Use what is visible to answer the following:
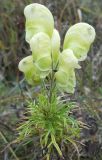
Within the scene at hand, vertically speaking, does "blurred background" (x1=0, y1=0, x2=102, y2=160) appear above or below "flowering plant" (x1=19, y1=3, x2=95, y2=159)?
below

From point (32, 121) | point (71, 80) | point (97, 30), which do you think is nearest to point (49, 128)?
point (32, 121)

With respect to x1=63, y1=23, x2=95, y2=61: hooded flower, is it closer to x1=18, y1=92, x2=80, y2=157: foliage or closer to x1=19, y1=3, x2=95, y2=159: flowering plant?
x1=19, y1=3, x2=95, y2=159: flowering plant

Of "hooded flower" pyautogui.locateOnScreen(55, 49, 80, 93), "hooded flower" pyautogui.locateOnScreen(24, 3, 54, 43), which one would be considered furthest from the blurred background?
"hooded flower" pyautogui.locateOnScreen(24, 3, 54, 43)

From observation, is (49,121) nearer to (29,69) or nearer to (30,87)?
(29,69)

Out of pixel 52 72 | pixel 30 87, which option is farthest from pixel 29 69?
pixel 30 87

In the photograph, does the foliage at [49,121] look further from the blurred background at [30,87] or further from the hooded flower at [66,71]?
the blurred background at [30,87]
